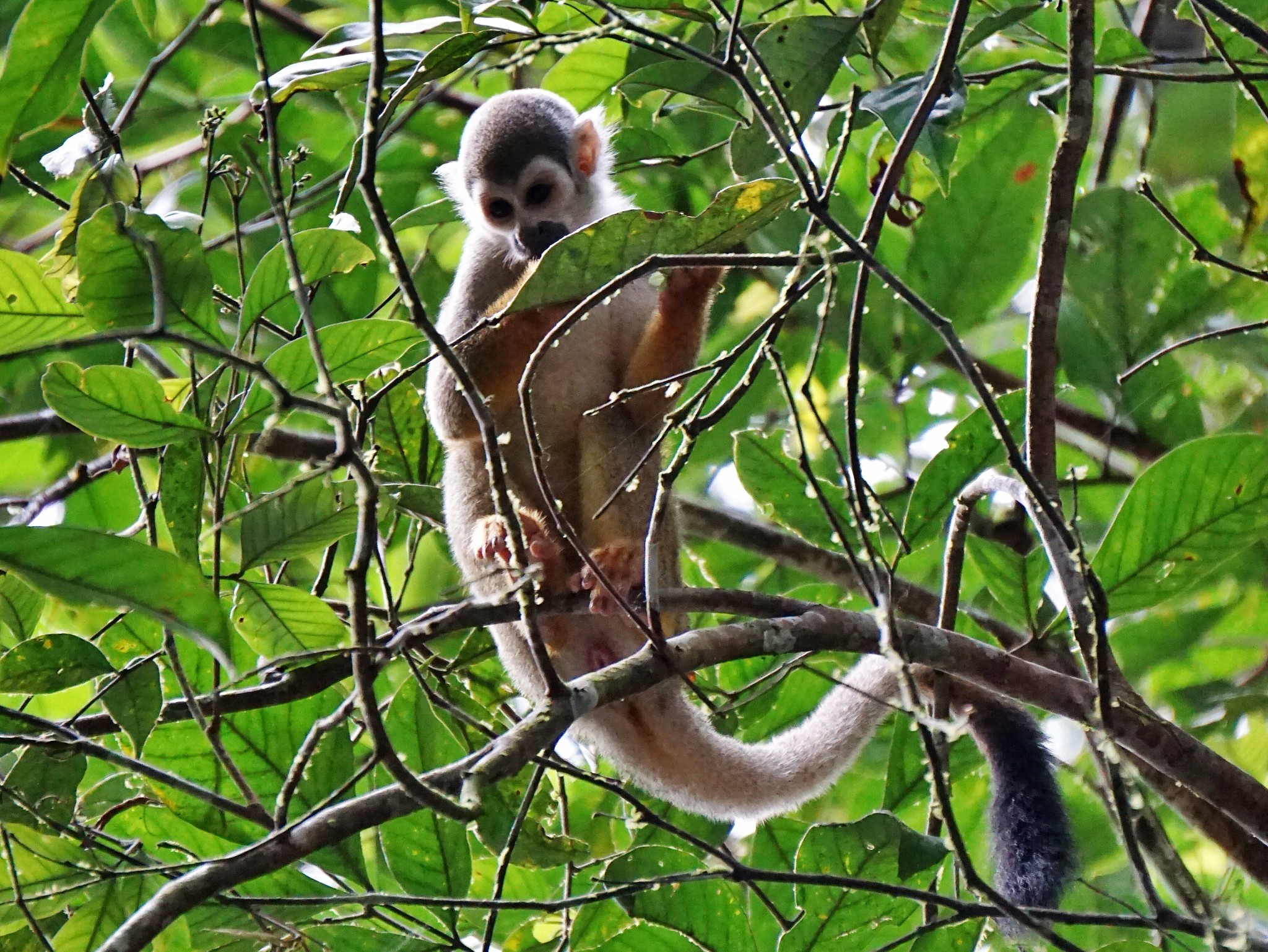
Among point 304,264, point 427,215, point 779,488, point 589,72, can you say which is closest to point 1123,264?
point 779,488

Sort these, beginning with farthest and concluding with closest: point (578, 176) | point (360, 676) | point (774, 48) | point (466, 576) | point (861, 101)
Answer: point (578, 176) < point (466, 576) < point (774, 48) < point (861, 101) < point (360, 676)

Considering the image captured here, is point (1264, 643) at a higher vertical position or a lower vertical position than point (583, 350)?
lower

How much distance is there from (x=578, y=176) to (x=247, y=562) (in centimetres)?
157

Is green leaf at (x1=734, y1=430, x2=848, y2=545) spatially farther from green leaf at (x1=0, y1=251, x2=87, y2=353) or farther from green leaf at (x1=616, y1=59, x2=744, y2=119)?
green leaf at (x1=0, y1=251, x2=87, y2=353)

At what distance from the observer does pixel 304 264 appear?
164 cm

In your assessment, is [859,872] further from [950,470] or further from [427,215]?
[427,215]

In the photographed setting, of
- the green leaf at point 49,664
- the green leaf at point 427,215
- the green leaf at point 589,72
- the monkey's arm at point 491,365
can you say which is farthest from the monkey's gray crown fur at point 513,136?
the green leaf at point 49,664

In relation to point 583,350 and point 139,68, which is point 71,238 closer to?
point 583,350

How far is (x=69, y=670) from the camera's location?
66.7 inches

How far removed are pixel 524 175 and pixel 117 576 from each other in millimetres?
1860

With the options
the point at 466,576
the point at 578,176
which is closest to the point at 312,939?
the point at 466,576

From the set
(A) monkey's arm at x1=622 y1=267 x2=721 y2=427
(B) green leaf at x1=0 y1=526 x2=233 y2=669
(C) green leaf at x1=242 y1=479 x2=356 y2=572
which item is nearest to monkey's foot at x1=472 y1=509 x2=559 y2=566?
(A) monkey's arm at x1=622 y1=267 x2=721 y2=427

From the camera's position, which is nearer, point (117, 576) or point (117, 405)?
point (117, 576)

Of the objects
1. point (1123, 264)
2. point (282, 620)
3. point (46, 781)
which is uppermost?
point (1123, 264)
